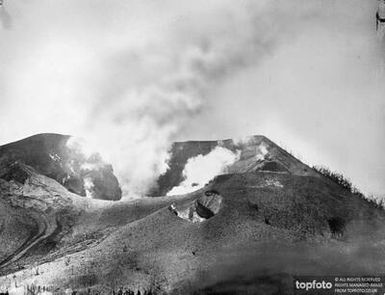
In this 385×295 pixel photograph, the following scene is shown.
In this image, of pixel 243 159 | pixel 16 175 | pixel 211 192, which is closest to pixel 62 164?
pixel 16 175

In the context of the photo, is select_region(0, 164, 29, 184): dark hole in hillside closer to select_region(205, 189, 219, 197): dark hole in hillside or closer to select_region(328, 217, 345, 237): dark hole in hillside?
select_region(205, 189, 219, 197): dark hole in hillside

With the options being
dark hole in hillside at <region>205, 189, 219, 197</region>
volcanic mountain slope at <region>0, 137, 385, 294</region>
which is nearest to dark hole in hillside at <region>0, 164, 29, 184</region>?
volcanic mountain slope at <region>0, 137, 385, 294</region>

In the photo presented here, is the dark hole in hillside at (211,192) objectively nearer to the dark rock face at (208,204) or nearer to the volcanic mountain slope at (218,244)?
the dark rock face at (208,204)

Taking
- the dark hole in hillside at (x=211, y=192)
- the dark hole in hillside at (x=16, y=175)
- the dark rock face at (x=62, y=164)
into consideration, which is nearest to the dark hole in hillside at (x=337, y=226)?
the dark hole in hillside at (x=211, y=192)

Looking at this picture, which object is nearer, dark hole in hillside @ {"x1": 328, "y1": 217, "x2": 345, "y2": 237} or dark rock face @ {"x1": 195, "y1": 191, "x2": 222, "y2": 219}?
dark hole in hillside @ {"x1": 328, "y1": 217, "x2": 345, "y2": 237}

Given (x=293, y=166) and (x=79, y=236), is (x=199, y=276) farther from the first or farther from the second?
(x=293, y=166)

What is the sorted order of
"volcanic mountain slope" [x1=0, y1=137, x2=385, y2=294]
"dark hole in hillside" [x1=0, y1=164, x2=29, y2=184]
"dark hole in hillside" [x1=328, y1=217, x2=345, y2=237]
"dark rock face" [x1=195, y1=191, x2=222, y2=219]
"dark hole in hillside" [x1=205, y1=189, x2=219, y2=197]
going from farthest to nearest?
"dark hole in hillside" [x1=0, y1=164, x2=29, y2=184]
"dark hole in hillside" [x1=205, y1=189, x2=219, y2=197]
"dark rock face" [x1=195, y1=191, x2=222, y2=219]
"dark hole in hillside" [x1=328, y1=217, x2=345, y2=237]
"volcanic mountain slope" [x1=0, y1=137, x2=385, y2=294]
